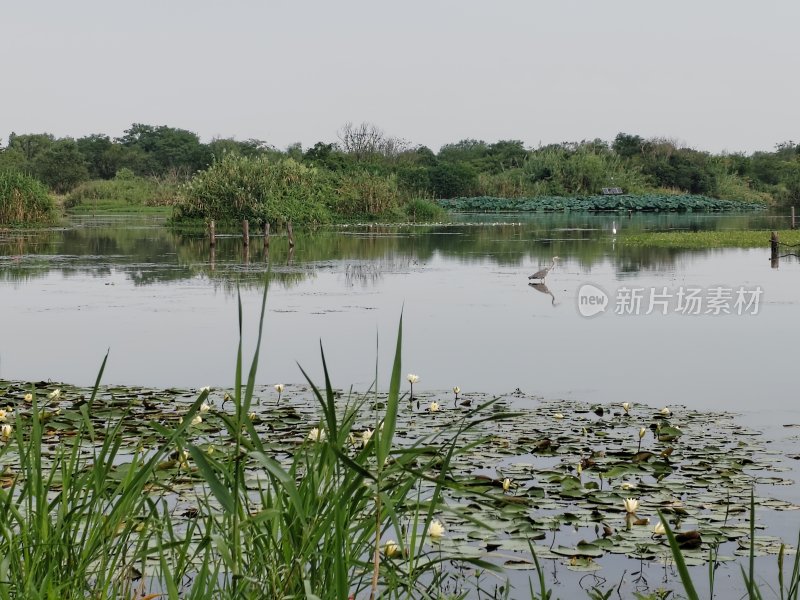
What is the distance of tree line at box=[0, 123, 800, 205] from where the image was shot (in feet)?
204

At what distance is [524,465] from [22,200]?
114 ft

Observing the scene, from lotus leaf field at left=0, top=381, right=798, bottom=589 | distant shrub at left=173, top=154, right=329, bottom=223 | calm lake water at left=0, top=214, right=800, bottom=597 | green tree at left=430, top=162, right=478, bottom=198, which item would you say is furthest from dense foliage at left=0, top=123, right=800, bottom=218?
lotus leaf field at left=0, top=381, right=798, bottom=589

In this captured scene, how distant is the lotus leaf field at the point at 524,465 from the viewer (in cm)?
441

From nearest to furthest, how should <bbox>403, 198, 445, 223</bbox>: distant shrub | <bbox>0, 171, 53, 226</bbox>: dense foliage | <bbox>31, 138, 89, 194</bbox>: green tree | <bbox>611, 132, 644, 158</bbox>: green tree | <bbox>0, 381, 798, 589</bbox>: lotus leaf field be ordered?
1. <bbox>0, 381, 798, 589</bbox>: lotus leaf field
2. <bbox>0, 171, 53, 226</bbox>: dense foliage
3. <bbox>403, 198, 445, 223</bbox>: distant shrub
4. <bbox>31, 138, 89, 194</bbox>: green tree
5. <bbox>611, 132, 644, 158</bbox>: green tree

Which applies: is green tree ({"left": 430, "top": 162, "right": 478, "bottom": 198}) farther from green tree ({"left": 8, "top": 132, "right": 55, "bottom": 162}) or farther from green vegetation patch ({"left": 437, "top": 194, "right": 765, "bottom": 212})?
green tree ({"left": 8, "top": 132, "right": 55, "bottom": 162})

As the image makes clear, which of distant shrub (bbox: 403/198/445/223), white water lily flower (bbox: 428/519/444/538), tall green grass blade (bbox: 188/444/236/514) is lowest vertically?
white water lily flower (bbox: 428/519/444/538)

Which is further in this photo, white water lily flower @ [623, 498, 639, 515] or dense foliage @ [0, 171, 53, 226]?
dense foliage @ [0, 171, 53, 226]

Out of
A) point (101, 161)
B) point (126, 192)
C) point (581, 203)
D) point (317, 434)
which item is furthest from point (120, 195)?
point (317, 434)

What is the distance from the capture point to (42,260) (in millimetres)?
22609

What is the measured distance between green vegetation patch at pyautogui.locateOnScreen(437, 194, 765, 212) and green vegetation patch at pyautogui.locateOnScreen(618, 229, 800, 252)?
26682 millimetres

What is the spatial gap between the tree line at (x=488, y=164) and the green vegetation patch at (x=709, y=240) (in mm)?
21157

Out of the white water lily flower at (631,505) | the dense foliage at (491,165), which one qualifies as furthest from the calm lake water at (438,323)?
the dense foliage at (491,165)

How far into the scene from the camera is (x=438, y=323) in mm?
12875

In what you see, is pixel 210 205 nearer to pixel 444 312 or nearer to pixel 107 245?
pixel 107 245
